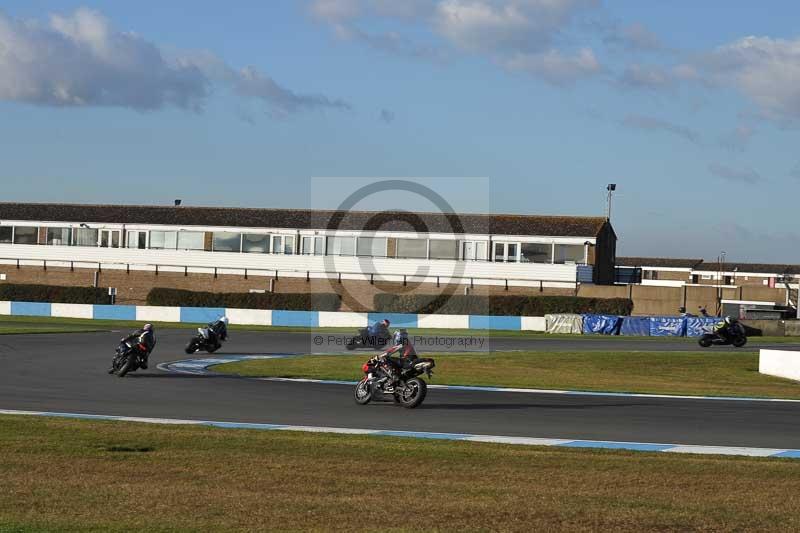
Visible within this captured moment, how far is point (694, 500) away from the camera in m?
10.7

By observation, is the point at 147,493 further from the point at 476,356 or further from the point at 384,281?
the point at 384,281

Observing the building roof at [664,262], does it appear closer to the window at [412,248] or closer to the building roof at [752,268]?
the building roof at [752,268]

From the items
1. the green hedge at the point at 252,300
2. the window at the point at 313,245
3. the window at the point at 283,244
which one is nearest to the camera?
the green hedge at the point at 252,300

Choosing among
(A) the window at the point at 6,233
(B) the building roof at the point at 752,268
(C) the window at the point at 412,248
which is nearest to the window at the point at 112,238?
(A) the window at the point at 6,233

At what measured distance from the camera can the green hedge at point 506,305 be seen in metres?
68.7

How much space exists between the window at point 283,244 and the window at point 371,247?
552 cm

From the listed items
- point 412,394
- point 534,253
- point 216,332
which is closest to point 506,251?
point 534,253

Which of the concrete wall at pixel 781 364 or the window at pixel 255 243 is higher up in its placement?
the window at pixel 255 243

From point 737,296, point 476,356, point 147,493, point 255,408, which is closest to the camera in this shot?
point 147,493

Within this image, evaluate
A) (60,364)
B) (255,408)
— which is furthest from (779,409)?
(60,364)

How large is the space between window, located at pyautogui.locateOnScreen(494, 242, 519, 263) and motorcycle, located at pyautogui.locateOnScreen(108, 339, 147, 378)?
166 feet

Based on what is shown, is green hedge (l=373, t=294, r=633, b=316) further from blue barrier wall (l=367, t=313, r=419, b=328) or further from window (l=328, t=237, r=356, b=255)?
window (l=328, t=237, r=356, b=255)

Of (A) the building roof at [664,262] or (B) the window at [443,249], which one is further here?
(A) the building roof at [664,262]

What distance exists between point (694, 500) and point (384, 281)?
64.3 m
